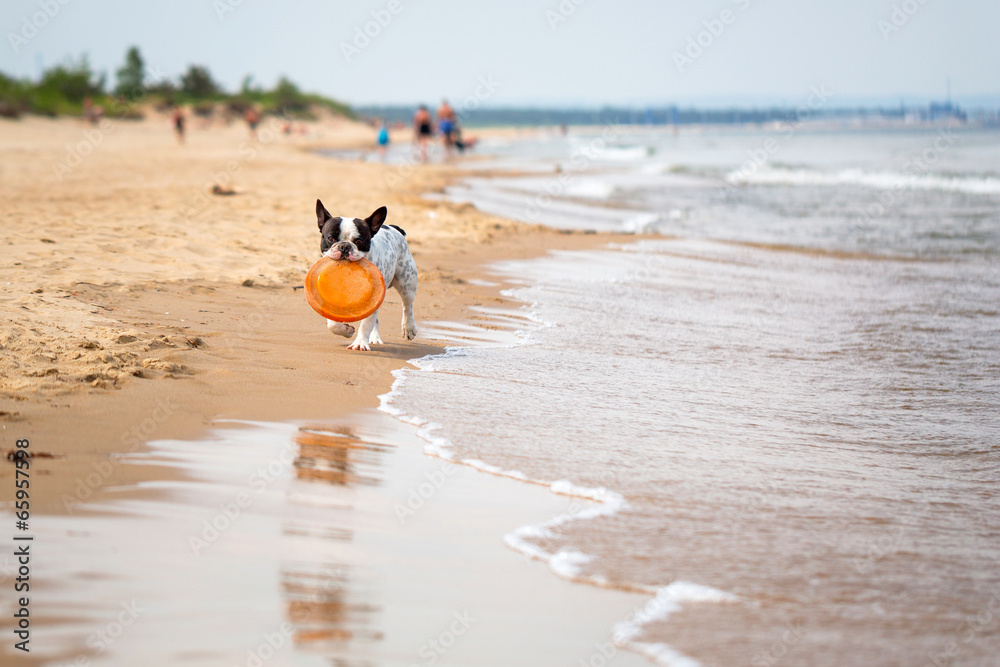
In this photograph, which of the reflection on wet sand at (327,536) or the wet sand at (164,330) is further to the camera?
the wet sand at (164,330)

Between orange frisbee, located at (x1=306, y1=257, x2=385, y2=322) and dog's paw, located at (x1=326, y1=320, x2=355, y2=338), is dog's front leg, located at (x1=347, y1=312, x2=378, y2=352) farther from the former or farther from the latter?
orange frisbee, located at (x1=306, y1=257, x2=385, y2=322)

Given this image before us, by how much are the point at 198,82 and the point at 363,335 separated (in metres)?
88.5

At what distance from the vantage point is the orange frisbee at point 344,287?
623 cm

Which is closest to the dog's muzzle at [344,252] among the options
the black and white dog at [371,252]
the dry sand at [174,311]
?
the black and white dog at [371,252]

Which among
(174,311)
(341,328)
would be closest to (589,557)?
(341,328)

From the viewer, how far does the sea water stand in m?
3.15

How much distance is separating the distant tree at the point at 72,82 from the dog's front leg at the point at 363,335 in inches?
2580

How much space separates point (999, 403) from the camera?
20.5ft

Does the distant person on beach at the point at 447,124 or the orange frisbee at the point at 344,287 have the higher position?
the distant person on beach at the point at 447,124

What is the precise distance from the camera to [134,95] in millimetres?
74062

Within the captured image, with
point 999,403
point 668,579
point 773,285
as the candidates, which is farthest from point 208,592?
point 773,285

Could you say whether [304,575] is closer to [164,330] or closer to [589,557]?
[589,557]

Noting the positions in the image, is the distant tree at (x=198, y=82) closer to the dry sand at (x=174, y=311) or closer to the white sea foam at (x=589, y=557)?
the dry sand at (x=174, y=311)

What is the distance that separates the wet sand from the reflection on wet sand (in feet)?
0.84
